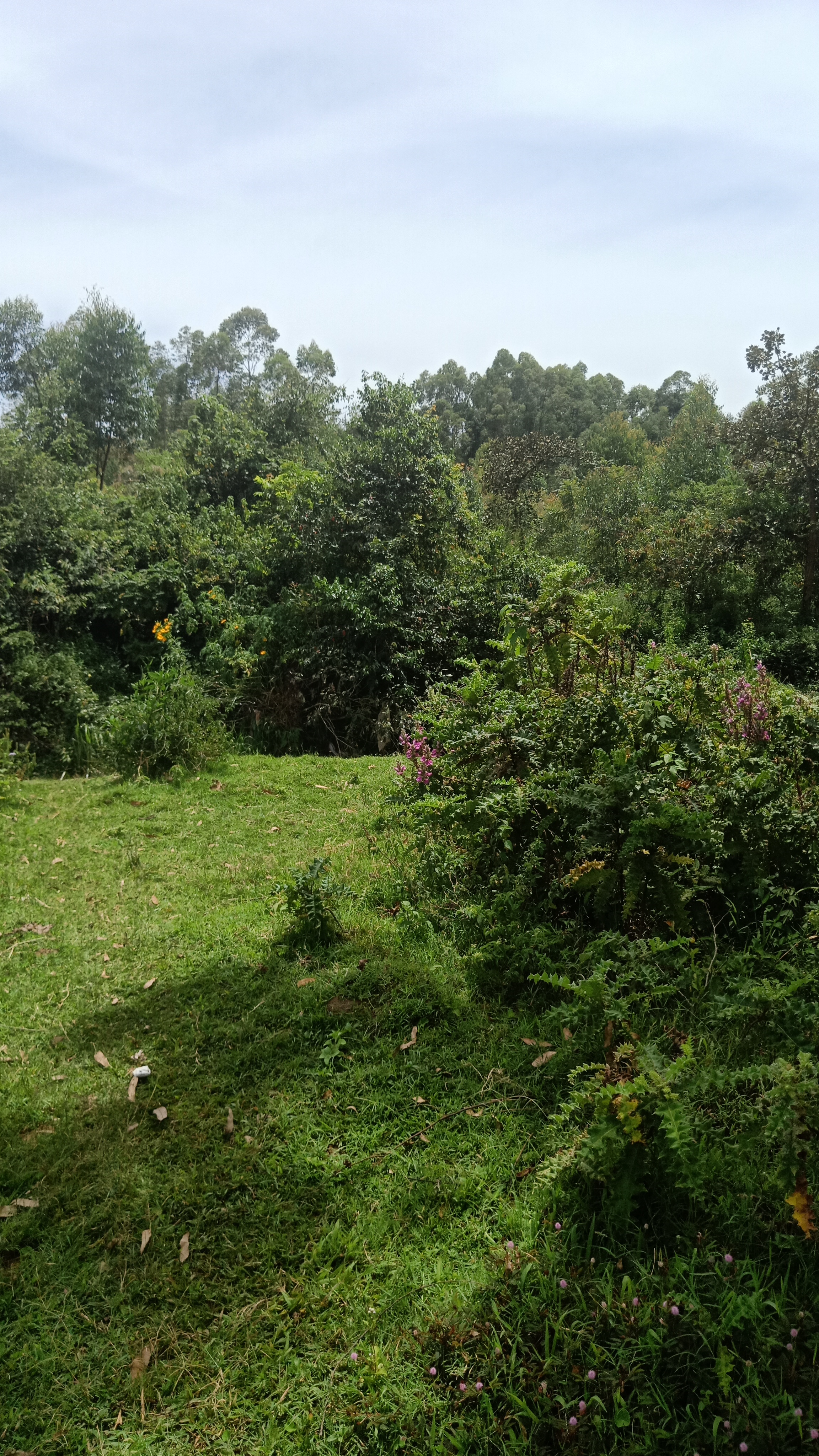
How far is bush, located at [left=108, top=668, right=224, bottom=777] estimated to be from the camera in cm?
700

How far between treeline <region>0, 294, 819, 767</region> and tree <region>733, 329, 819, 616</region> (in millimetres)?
30

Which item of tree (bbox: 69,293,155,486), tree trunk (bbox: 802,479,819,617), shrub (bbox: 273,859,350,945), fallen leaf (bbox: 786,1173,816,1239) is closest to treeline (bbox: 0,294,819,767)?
tree trunk (bbox: 802,479,819,617)

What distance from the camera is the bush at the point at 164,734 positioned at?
7.00 metres

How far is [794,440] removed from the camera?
12.6 m

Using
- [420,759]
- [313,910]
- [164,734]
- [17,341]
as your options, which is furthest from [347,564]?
[17,341]

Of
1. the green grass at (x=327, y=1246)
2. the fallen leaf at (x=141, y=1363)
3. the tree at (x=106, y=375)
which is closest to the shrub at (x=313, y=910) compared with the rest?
the green grass at (x=327, y=1246)

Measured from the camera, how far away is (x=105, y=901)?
4.39m

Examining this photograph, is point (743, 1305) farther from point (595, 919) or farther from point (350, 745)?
point (350, 745)

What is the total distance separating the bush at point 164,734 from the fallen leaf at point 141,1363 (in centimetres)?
524

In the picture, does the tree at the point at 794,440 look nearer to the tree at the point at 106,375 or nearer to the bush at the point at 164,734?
the bush at the point at 164,734

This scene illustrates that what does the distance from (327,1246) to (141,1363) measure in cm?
52

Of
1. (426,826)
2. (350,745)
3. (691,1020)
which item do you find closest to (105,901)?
(426,826)

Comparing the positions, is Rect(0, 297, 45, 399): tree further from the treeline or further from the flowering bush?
the flowering bush

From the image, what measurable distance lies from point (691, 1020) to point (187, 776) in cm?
524
